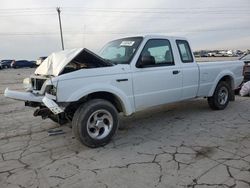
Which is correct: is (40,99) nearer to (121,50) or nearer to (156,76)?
(121,50)

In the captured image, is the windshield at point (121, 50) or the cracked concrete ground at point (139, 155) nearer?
the cracked concrete ground at point (139, 155)

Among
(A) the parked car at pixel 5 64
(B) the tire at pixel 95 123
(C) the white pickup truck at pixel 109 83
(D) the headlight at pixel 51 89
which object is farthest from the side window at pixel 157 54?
(A) the parked car at pixel 5 64

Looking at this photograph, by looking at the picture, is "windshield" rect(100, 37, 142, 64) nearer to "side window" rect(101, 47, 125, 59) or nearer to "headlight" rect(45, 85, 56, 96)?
"side window" rect(101, 47, 125, 59)

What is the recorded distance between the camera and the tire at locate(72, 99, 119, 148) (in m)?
4.48

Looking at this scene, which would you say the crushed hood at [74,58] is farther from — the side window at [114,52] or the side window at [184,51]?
the side window at [184,51]

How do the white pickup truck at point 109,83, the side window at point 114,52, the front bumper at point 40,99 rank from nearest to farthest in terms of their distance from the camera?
the front bumper at point 40,99 → the white pickup truck at point 109,83 → the side window at point 114,52

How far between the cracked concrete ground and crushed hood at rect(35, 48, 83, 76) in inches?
52.4

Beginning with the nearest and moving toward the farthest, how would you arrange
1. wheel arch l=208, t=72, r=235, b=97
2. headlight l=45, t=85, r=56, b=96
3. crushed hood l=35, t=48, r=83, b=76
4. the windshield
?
headlight l=45, t=85, r=56, b=96, crushed hood l=35, t=48, r=83, b=76, the windshield, wheel arch l=208, t=72, r=235, b=97

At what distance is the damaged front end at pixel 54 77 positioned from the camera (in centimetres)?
437

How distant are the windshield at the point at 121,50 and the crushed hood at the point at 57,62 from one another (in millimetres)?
935

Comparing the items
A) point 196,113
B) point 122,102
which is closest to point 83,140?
point 122,102

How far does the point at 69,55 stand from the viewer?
4785mm

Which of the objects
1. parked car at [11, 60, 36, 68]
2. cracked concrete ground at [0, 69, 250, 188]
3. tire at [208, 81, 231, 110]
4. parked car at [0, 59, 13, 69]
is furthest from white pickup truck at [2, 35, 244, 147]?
parked car at [0, 59, 13, 69]

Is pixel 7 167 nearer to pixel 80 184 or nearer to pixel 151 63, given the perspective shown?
pixel 80 184
